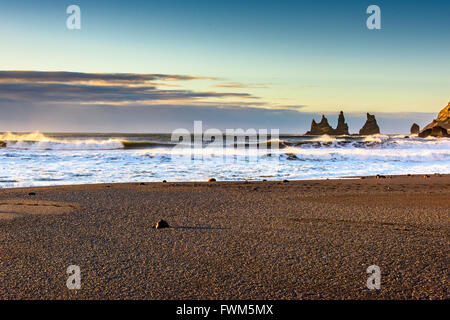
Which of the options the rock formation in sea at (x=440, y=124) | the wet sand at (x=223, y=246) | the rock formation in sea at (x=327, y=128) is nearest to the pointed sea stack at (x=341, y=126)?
the rock formation in sea at (x=327, y=128)

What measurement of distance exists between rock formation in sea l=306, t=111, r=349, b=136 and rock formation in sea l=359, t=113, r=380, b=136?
5.36m

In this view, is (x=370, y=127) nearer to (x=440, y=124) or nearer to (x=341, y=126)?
(x=341, y=126)

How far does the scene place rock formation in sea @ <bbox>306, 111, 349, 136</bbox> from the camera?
125m

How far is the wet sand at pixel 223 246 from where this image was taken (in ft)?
9.94

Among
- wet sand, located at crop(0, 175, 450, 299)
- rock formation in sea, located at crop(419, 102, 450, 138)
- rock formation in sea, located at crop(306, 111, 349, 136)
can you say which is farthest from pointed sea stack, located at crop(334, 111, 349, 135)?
wet sand, located at crop(0, 175, 450, 299)

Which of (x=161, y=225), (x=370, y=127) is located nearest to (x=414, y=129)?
(x=370, y=127)

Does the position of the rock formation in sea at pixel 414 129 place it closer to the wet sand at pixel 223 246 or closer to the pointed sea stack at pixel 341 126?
the pointed sea stack at pixel 341 126

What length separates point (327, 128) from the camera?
5007 inches

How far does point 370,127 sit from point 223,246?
126 metres

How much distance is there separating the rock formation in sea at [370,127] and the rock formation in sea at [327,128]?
17.6 ft

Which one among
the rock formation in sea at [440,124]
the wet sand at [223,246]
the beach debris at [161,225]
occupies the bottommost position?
the wet sand at [223,246]

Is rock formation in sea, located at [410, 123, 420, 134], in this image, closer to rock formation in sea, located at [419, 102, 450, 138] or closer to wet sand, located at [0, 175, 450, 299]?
rock formation in sea, located at [419, 102, 450, 138]
